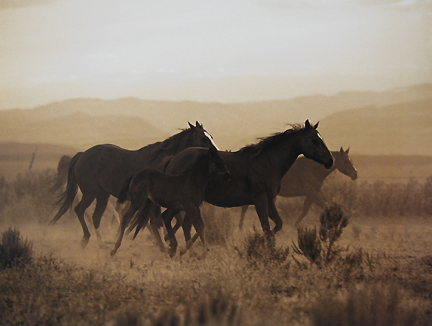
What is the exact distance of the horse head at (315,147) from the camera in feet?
21.3

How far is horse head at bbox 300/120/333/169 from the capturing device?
6496 millimetres

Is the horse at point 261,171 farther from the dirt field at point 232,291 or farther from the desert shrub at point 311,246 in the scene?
the dirt field at point 232,291

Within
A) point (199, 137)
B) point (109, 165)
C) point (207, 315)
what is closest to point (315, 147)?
point (199, 137)

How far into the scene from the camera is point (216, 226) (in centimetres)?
835

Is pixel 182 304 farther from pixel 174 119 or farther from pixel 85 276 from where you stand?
pixel 174 119

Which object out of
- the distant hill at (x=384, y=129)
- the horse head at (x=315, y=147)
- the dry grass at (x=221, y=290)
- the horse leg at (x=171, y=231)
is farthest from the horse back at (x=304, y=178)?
the horse leg at (x=171, y=231)

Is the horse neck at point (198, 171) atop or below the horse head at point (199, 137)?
below

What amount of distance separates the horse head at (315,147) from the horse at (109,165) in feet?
5.07

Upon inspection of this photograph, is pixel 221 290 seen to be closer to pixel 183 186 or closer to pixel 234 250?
pixel 234 250

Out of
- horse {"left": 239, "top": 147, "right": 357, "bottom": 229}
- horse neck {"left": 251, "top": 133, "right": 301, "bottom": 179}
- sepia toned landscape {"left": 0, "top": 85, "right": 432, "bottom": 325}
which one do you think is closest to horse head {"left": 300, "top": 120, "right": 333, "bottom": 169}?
horse neck {"left": 251, "top": 133, "right": 301, "bottom": 179}

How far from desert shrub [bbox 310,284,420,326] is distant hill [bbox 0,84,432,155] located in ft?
15.6

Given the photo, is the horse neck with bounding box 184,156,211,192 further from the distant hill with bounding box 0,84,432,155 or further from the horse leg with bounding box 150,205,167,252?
the distant hill with bounding box 0,84,432,155

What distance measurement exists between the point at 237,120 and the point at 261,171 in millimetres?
4361

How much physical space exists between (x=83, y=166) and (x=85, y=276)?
2.92 metres
